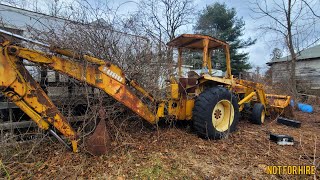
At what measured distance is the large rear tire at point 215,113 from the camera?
14.0ft

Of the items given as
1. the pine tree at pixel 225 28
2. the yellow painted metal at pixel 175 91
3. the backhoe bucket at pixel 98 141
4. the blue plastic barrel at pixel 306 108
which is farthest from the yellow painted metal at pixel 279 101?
the pine tree at pixel 225 28

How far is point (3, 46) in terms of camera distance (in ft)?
9.67

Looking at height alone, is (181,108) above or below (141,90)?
below

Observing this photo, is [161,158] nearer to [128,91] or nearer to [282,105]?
[128,91]

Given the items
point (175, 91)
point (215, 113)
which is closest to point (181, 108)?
point (175, 91)

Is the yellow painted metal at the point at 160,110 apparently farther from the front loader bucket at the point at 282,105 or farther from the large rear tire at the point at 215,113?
the front loader bucket at the point at 282,105

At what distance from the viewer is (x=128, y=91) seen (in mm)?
3756

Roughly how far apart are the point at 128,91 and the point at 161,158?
1234mm

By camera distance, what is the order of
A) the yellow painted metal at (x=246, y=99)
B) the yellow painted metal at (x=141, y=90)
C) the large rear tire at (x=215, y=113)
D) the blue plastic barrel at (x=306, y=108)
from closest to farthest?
the yellow painted metal at (x=141, y=90) → the large rear tire at (x=215, y=113) → the yellow painted metal at (x=246, y=99) → the blue plastic barrel at (x=306, y=108)

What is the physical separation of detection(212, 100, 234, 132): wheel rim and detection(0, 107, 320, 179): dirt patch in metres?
0.35

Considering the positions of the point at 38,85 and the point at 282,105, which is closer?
the point at 38,85

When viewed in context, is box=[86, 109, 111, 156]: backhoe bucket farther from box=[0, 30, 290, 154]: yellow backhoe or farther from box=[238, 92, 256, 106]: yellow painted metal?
box=[238, 92, 256, 106]: yellow painted metal

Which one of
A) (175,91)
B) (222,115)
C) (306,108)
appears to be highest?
(175,91)

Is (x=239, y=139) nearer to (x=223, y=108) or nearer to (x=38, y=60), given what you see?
(x=223, y=108)
